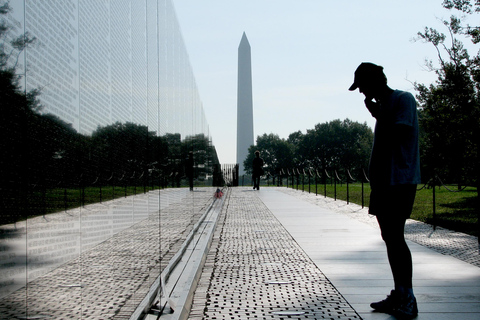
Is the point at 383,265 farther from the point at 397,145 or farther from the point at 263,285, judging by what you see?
the point at 397,145

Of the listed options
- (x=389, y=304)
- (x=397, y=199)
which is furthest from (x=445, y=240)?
(x=397, y=199)

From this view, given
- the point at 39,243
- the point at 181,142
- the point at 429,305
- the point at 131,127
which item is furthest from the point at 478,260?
the point at 39,243

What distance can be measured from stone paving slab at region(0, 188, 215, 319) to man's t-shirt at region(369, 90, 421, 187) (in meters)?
1.82

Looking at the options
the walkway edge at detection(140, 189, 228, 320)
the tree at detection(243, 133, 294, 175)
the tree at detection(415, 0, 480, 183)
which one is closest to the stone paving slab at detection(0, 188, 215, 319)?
the walkway edge at detection(140, 189, 228, 320)

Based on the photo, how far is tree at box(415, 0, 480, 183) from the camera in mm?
14811

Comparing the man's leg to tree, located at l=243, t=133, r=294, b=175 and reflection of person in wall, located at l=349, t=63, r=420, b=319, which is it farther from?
tree, located at l=243, t=133, r=294, b=175

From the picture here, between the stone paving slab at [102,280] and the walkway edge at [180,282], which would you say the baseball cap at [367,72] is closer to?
the stone paving slab at [102,280]

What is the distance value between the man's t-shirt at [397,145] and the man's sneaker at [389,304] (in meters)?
0.86

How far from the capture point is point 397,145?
A: 404 centimetres

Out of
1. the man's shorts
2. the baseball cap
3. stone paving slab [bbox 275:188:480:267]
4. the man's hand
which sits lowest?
stone paving slab [bbox 275:188:480:267]

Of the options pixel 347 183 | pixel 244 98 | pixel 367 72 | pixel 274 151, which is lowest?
pixel 347 183

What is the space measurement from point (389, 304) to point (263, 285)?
4.49ft

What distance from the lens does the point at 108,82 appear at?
2559 millimetres

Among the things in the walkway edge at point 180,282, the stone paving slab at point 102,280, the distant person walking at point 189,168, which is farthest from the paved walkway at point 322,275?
the distant person walking at point 189,168
